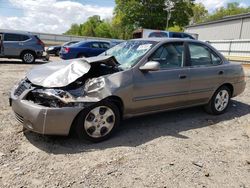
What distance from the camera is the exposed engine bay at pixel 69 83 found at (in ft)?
12.4

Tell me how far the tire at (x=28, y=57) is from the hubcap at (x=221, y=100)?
1121 cm

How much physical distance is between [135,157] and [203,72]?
8.06ft

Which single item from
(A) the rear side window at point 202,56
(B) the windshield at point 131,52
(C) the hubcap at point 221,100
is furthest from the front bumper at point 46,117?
(C) the hubcap at point 221,100

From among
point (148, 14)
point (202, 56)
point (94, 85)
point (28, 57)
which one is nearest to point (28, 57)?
point (28, 57)

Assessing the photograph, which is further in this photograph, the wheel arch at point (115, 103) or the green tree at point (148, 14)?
the green tree at point (148, 14)

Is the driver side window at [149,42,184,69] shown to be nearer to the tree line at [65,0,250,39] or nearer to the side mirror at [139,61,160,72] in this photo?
the side mirror at [139,61,160,72]

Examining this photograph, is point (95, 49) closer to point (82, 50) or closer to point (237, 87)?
point (82, 50)

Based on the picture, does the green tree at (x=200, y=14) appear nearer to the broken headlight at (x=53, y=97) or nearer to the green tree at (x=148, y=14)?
the green tree at (x=148, y=14)

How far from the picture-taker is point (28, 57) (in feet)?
47.4

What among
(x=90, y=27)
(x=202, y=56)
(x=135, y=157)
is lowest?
(x=135, y=157)

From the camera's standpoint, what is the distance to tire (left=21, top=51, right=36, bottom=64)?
47.0 ft

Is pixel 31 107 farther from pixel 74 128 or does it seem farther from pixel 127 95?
pixel 127 95

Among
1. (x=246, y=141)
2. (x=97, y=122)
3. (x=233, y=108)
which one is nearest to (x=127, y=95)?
(x=97, y=122)

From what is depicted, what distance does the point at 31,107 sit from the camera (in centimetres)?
373
